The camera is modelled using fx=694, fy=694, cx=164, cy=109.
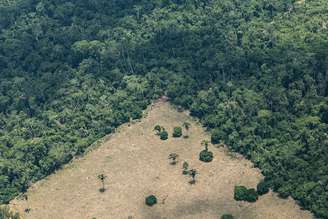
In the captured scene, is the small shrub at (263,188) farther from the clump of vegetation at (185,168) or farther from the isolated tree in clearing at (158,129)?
the isolated tree in clearing at (158,129)

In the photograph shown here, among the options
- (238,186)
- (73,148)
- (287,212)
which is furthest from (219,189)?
(73,148)

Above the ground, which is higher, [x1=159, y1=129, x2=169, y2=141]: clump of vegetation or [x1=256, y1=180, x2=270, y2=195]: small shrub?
[x1=256, y1=180, x2=270, y2=195]: small shrub

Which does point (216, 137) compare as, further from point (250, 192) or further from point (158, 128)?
point (250, 192)

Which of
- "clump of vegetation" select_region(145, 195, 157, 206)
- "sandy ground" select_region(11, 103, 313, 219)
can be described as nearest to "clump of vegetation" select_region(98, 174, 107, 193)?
"sandy ground" select_region(11, 103, 313, 219)

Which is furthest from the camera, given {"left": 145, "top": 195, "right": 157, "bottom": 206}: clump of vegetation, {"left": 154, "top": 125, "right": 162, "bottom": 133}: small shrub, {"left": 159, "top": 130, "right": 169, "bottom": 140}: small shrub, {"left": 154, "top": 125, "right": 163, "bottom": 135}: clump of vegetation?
{"left": 154, "top": 125, "right": 162, "bottom": 133}: small shrub

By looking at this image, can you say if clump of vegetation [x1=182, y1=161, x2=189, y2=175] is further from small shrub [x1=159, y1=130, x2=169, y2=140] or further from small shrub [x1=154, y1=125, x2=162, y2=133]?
small shrub [x1=154, y1=125, x2=162, y2=133]

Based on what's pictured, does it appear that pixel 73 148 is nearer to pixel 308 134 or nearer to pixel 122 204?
pixel 122 204
